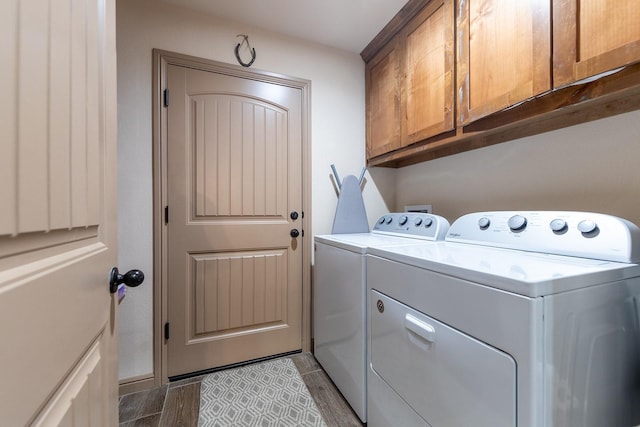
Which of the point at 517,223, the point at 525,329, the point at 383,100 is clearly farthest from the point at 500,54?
the point at 525,329

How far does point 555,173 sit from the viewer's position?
1.19m

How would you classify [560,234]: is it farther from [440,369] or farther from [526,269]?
[440,369]

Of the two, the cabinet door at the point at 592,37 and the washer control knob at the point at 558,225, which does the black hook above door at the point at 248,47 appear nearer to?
the cabinet door at the point at 592,37

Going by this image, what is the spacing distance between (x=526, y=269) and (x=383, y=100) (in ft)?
5.09

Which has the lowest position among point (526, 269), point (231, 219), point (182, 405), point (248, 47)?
point (182, 405)

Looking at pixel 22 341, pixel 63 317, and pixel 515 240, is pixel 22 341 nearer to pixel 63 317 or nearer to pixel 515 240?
pixel 63 317

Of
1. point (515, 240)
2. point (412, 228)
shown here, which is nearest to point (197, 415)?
point (412, 228)

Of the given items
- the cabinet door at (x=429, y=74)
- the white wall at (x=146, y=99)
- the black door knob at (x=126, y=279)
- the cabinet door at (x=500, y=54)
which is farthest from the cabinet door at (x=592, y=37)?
the black door knob at (x=126, y=279)

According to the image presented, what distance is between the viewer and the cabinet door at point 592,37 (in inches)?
29.5

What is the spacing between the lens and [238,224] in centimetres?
177

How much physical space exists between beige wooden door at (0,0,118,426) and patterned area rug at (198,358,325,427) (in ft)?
2.83

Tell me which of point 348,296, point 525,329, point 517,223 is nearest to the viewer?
point 525,329

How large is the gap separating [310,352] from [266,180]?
4.40 ft

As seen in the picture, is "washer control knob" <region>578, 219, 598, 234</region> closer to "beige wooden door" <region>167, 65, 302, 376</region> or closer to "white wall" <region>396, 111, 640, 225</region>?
"white wall" <region>396, 111, 640, 225</region>
